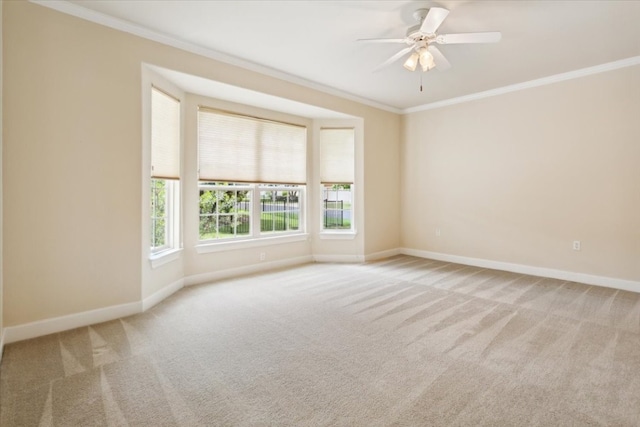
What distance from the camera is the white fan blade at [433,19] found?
7.98 ft

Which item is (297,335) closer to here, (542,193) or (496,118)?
(542,193)

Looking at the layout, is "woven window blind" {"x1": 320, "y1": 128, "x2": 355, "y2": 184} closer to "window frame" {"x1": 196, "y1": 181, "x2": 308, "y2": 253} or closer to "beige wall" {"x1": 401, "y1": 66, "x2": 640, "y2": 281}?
"window frame" {"x1": 196, "y1": 181, "x2": 308, "y2": 253}

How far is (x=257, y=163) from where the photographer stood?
4992 mm

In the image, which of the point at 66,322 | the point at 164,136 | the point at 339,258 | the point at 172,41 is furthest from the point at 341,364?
the point at 172,41

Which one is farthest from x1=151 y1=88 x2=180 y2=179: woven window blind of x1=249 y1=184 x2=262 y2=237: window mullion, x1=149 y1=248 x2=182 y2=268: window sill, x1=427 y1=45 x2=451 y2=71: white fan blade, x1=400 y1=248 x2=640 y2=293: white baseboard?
x1=400 y1=248 x2=640 y2=293: white baseboard

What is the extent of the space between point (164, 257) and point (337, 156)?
337cm

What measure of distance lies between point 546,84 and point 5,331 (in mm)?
6851

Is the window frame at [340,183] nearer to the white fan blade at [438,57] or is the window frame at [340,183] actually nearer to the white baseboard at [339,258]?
the white baseboard at [339,258]

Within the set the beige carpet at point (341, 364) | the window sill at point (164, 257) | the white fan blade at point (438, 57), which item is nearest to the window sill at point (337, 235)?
the beige carpet at point (341, 364)

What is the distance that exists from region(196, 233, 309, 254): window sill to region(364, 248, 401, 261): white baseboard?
122 cm

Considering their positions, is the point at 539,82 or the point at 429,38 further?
the point at 539,82

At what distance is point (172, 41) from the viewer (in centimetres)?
346

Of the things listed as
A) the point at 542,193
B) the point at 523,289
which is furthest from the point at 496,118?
the point at 523,289

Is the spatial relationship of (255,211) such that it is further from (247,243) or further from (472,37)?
(472,37)
